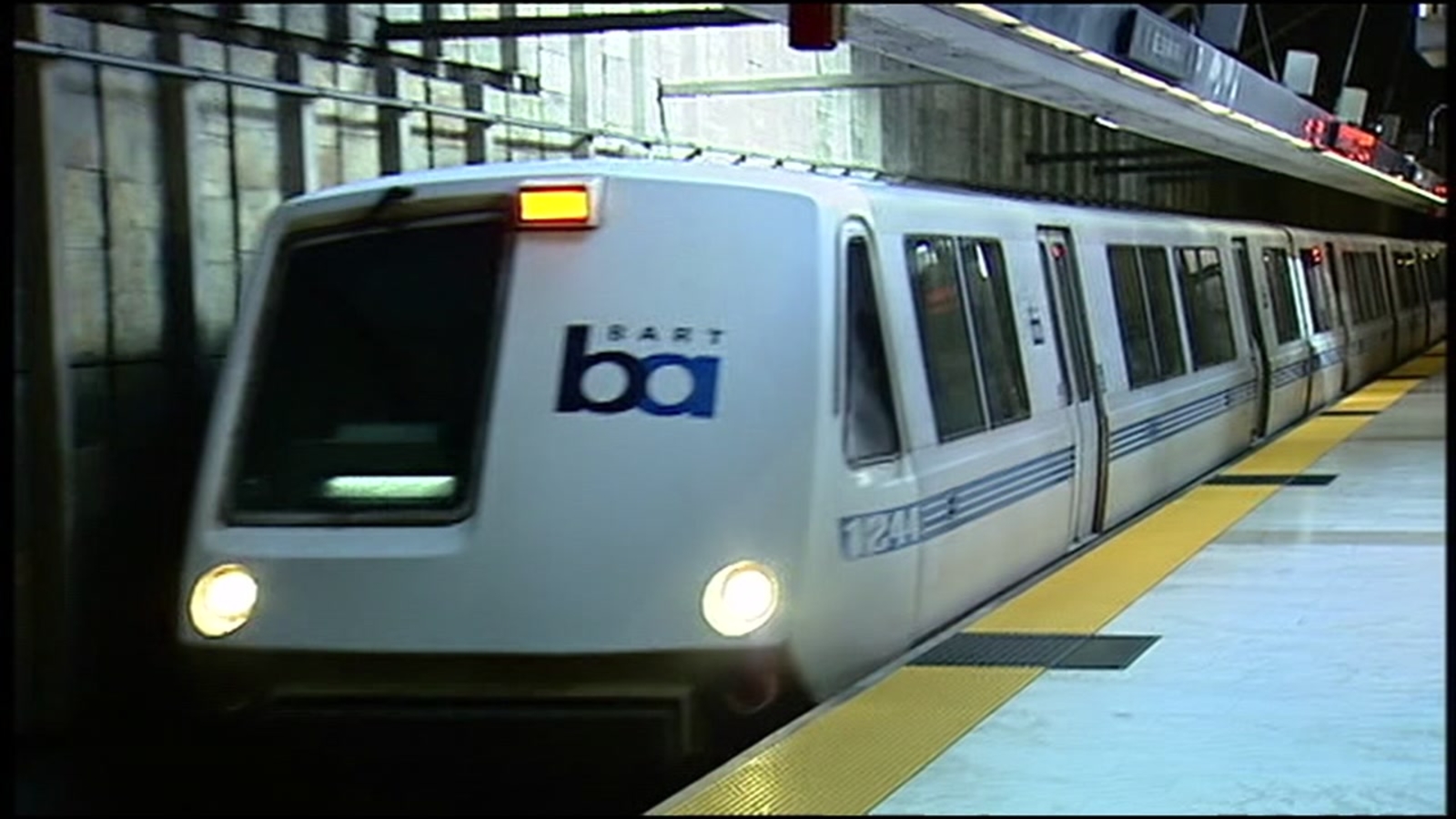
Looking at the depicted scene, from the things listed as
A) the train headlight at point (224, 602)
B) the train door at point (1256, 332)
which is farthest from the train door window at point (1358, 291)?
the train headlight at point (224, 602)

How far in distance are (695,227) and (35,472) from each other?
2.95 m

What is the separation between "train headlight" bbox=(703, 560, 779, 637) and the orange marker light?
3.92 feet

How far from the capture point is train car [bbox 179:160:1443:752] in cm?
588

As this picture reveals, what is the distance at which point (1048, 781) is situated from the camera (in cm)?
514

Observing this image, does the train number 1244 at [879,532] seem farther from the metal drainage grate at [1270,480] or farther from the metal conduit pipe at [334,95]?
the metal drainage grate at [1270,480]

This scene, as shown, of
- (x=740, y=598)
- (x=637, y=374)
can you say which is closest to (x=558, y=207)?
(x=637, y=374)

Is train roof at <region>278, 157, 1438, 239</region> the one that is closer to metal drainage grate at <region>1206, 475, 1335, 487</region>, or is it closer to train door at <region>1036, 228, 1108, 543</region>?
train door at <region>1036, 228, 1108, 543</region>

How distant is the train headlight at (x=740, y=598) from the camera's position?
5.83 metres

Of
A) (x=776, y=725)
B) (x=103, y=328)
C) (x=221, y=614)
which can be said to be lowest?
(x=776, y=725)

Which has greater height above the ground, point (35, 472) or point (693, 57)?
point (693, 57)

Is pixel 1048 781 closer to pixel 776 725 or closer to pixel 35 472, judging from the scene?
pixel 776 725

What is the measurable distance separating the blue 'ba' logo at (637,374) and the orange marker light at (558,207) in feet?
1.16

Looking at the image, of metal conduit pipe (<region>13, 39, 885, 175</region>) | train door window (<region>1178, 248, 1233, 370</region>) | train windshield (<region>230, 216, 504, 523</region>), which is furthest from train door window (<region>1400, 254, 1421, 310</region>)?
train windshield (<region>230, 216, 504, 523</region>)

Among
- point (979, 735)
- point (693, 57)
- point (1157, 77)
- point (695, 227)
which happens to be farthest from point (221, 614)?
point (693, 57)
